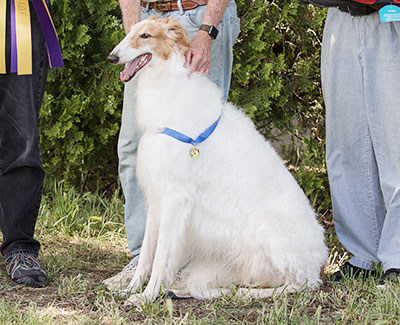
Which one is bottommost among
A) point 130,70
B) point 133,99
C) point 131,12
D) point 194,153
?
point 194,153

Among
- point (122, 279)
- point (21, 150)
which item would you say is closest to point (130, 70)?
point (21, 150)

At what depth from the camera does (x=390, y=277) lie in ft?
11.8

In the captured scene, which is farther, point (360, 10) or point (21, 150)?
point (21, 150)

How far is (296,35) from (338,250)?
72.7 inches

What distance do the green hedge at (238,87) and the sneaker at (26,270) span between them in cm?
145

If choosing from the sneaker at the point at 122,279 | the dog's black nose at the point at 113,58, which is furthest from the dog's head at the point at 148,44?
the sneaker at the point at 122,279

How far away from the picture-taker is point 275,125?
212 inches

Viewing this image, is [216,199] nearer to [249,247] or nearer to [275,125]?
[249,247]

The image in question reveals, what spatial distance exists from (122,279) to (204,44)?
4.72 ft

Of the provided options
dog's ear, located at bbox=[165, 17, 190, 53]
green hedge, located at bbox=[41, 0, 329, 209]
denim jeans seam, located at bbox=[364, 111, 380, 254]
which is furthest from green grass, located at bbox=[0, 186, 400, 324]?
dog's ear, located at bbox=[165, 17, 190, 53]

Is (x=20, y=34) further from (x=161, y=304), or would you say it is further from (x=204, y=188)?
(x=161, y=304)

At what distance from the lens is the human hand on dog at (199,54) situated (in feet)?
11.3

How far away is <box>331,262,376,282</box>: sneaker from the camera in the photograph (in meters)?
3.74

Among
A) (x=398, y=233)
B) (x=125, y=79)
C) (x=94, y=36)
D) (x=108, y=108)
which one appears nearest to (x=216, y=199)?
(x=125, y=79)
